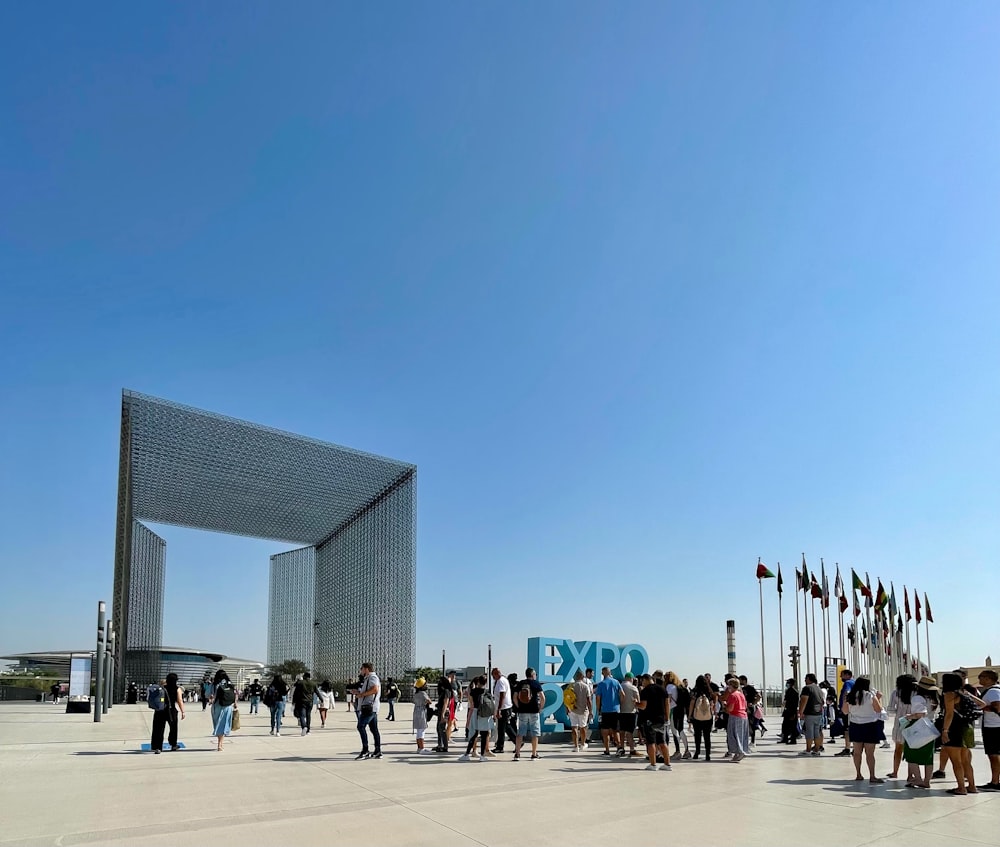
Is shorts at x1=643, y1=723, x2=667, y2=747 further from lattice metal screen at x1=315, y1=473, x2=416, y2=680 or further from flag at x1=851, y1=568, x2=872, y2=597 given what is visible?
lattice metal screen at x1=315, y1=473, x2=416, y2=680

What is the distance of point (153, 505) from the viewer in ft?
157

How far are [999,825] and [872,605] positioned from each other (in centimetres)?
3431

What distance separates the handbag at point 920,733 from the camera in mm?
9727

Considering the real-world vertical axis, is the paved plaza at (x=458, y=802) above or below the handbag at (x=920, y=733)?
below

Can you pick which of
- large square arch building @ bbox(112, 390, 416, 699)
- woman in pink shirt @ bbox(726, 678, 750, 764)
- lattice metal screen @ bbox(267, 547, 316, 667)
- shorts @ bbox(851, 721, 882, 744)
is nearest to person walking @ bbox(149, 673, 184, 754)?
woman in pink shirt @ bbox(726, 678, 750, 764)

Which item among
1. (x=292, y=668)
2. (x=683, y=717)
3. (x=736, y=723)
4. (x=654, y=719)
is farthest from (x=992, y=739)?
(x=292, y=668)

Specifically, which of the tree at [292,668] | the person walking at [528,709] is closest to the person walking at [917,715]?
the person walking at [528,709]

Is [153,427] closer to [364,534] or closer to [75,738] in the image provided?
[364,534]

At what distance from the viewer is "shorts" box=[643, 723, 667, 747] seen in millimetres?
11945

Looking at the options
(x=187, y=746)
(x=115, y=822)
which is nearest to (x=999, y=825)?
(x=115, y=822)

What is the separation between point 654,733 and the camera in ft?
39.5

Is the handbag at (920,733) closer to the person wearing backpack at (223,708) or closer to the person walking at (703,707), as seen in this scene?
the person walking at (703,707)

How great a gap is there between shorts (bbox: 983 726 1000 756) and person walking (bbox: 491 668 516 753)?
22.1 feet

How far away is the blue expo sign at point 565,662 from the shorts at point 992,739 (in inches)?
318
